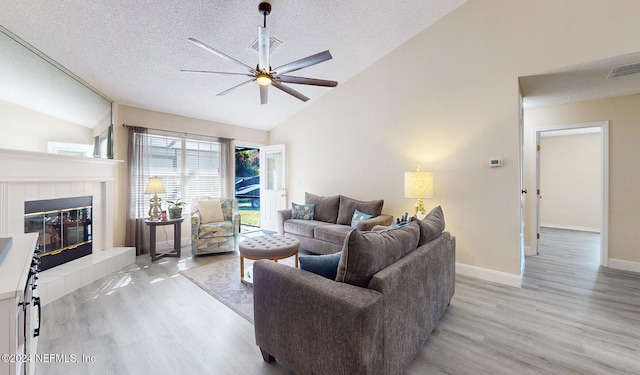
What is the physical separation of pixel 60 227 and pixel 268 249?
2762 mm

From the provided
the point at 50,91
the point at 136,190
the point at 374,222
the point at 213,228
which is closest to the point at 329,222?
the point at 374,222

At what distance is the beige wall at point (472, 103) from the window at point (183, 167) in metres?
3.11

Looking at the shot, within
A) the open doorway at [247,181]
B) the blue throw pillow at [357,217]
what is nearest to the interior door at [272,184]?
the open doorway at [247,181]

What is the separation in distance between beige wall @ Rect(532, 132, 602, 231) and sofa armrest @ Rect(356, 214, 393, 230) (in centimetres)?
536

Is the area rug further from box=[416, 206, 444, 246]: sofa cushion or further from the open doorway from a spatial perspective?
the open doorway

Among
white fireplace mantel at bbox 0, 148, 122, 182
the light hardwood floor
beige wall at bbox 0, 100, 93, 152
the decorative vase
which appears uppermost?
beige wall at bbox 0, 100, 93, 152

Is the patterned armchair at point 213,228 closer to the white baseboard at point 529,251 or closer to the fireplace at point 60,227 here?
the fireplace at point 60,227

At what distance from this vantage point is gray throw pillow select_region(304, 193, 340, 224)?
15.1 feet

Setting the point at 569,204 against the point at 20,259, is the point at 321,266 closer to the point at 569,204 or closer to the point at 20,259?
the point at 20,259

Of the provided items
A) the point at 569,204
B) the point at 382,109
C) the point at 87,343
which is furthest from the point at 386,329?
the point at 569,204

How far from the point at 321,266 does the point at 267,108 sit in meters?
4.29

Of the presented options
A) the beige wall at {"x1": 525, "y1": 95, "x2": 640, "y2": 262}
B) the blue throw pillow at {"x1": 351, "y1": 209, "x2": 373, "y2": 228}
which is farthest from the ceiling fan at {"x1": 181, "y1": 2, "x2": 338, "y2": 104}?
the beige wall at {"x1": 525, "y1": 95, "x2": 640, "y2": 262}

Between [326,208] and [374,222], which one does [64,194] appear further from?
[374,222]

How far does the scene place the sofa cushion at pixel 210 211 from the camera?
4.44 meters
